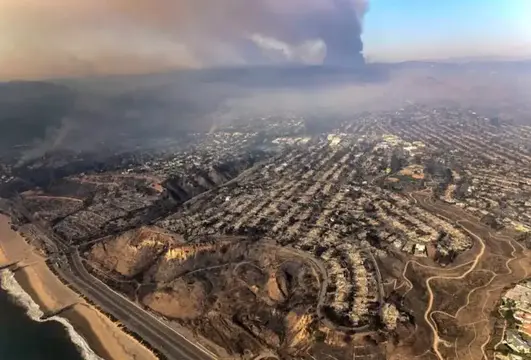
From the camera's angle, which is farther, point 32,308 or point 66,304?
point 32,308

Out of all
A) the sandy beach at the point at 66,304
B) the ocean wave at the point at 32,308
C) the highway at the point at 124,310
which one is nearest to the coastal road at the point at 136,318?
the highway at the point at 124,310

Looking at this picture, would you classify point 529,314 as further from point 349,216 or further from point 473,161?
point 473,161

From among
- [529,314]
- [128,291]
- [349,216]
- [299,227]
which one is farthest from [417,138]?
[128,291]

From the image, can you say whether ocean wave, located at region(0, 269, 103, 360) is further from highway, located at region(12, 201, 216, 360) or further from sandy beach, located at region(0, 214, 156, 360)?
highway, located at region(12, 201, 216, 360)

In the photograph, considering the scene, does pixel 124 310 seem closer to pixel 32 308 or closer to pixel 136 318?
pixel 136 318

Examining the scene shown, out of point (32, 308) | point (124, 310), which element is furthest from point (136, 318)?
point (32, 308)

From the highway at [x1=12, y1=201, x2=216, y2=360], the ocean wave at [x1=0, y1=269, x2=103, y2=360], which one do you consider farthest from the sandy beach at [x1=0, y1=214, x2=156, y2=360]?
the highway at [x1=12, y1=201, x2=216, y2=360]
